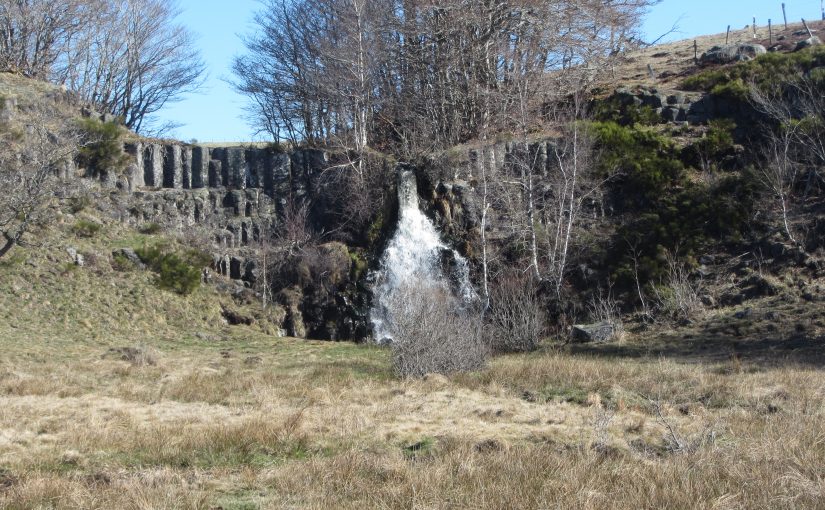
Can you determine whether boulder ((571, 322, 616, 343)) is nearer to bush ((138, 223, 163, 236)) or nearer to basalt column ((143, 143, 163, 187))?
bush ((138, 223, 163, 236))

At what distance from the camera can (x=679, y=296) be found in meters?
23.7

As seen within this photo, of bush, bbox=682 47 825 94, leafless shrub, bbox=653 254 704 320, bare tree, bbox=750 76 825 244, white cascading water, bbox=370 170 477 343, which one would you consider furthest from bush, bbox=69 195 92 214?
bush, bbox=682 47 825 94

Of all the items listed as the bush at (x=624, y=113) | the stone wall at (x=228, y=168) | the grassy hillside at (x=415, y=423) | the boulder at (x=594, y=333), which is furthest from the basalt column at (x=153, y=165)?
the boulder at (x=594, y=333)

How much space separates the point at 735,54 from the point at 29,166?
31805mm

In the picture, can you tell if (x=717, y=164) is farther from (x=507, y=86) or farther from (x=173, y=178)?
(x=173, y=178)

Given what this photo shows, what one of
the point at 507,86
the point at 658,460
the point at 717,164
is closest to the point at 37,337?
the point at 658,460

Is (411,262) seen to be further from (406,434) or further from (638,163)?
(406,434)

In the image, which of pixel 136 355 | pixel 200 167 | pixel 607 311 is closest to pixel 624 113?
pixel 607 311

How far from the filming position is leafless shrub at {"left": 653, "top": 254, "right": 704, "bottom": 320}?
2366 centimetres

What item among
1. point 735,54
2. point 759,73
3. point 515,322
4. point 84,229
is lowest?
point 515,322

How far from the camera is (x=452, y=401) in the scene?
39.3ft

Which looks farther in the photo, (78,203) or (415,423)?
(78,203)

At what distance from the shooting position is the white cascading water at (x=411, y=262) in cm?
2781

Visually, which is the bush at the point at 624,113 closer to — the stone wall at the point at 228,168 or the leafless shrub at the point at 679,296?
the leafless shrub at the point at 679,296
